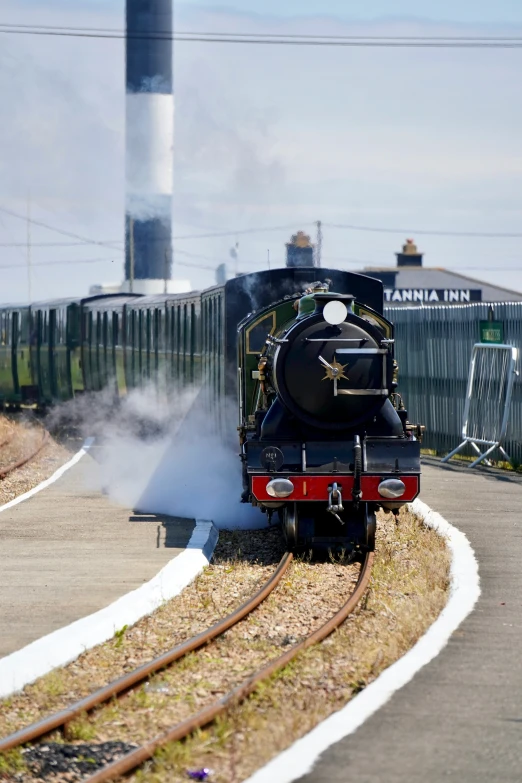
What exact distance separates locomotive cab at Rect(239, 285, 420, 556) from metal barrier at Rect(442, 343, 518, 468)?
795 centimetres

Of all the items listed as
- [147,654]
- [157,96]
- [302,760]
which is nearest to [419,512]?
[147,654]

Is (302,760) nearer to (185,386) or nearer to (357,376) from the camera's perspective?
(357,376)

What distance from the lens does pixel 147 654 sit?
8.09m

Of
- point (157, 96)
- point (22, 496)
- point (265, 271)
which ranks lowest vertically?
point (22, 496)

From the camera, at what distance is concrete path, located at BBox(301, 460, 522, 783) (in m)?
5.47

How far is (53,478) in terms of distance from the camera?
18094 millimetres

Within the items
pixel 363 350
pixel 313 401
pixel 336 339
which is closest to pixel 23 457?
pixel 313 401

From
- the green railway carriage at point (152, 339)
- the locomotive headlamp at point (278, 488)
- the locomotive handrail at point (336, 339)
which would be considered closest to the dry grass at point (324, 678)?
the locomotive headlamp at point (278, 488)

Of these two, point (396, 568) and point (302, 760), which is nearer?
point (302, 760)

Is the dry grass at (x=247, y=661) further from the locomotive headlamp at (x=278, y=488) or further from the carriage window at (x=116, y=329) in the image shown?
the carriage window at (x=116, y=329)

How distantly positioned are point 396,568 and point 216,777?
228 inches

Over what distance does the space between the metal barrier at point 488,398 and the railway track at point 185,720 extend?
34.2 feet

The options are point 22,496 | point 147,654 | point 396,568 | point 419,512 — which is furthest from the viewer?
point 22,496

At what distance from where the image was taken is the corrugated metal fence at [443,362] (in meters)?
19.7
